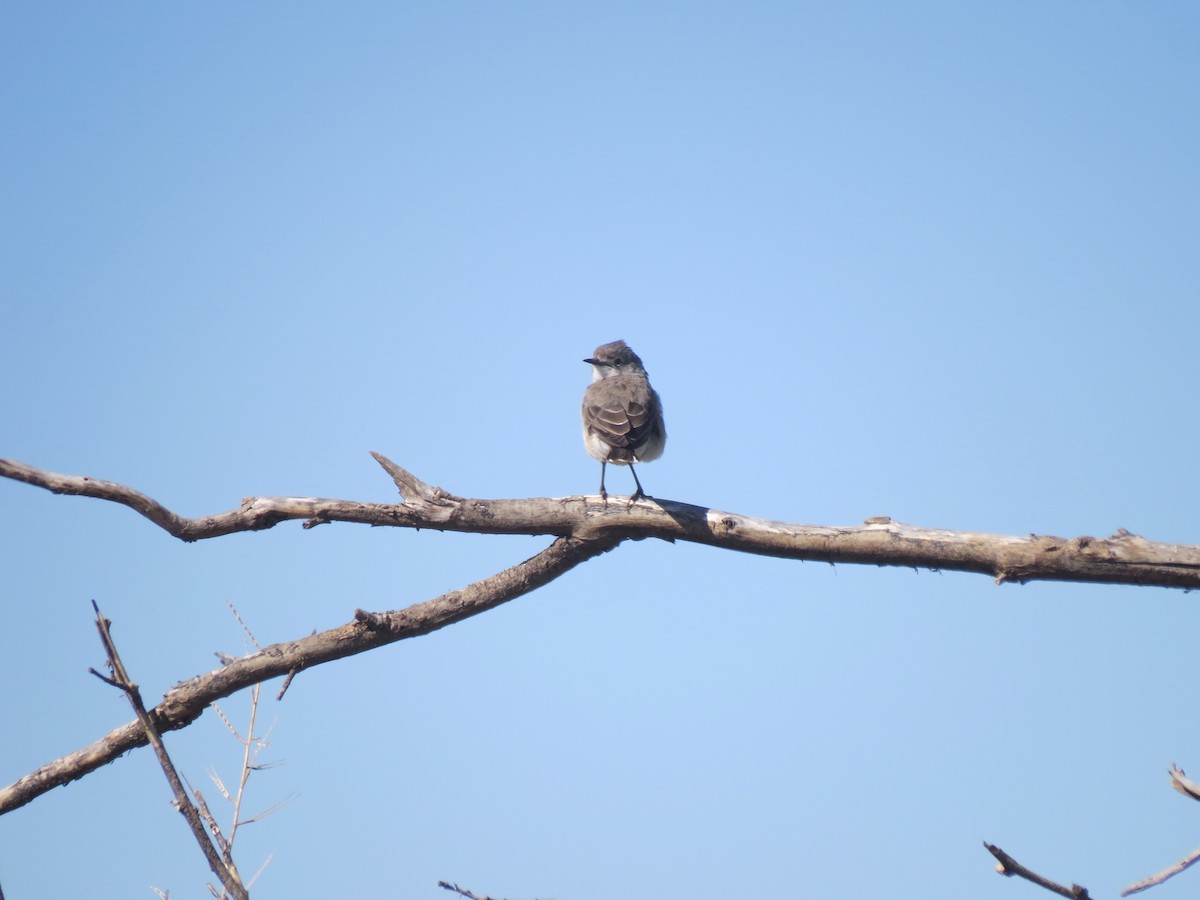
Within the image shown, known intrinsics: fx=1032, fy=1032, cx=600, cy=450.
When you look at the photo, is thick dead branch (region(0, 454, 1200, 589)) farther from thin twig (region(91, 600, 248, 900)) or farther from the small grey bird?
thin twig (region(91, 600, 248, 900))

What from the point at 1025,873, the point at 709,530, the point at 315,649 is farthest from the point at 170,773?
the point at 709,530

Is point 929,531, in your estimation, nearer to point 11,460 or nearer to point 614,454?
point 614,454

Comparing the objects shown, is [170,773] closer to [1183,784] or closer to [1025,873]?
[1025,873]

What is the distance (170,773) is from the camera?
2.64 m

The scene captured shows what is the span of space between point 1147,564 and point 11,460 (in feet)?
18.5

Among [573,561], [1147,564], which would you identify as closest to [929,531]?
[1147,564]

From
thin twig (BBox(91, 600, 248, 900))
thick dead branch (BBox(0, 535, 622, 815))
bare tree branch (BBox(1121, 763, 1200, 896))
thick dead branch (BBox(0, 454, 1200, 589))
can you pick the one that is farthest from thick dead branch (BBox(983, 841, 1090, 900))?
thick dead branch (BBox(0, 535, 622, 815))

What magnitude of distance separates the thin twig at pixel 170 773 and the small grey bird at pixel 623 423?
17.9 feet

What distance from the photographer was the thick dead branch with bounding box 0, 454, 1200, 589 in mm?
5254

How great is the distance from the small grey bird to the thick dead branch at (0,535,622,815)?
1794 millimetres

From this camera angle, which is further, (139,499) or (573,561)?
(573,561)

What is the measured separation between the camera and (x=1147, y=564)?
17.2 feet

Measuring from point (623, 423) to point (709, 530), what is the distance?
2.58m

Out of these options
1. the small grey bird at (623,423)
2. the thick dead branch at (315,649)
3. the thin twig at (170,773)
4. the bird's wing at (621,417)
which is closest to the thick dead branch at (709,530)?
the thick dead branch at (315,649)
